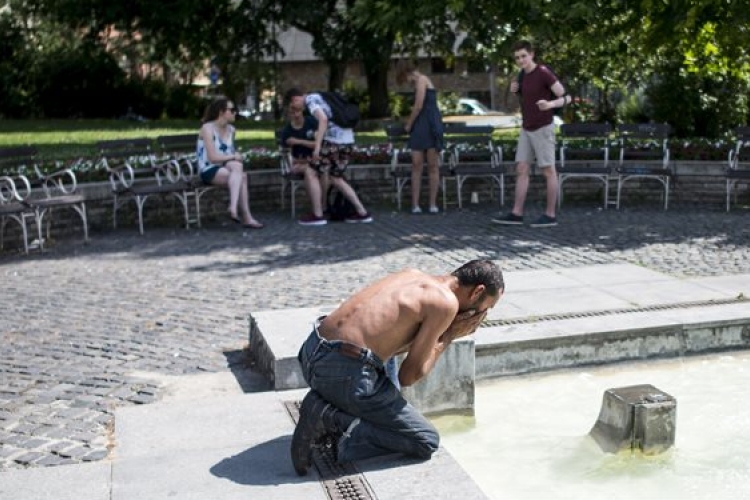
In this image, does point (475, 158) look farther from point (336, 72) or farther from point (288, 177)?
point (336, 72)

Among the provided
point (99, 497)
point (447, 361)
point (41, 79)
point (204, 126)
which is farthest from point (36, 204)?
point (41, 79)

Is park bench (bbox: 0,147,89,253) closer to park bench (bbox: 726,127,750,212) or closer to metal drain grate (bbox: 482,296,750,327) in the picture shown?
metal drain grate (bbox: 482,296,750,327)

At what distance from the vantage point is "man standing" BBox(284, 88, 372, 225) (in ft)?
41.1

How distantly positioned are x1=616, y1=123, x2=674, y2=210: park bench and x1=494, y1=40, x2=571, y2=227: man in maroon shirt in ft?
6.39

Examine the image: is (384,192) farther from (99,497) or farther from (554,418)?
(99,497)

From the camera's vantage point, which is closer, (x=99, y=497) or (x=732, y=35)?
(x=99, y=497)

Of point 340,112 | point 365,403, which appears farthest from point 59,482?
point 340,112

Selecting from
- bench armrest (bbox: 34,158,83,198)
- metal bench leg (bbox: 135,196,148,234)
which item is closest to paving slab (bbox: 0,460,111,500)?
bench armrest (bbox: 34,158,83,198)

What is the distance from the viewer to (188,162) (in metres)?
13.3

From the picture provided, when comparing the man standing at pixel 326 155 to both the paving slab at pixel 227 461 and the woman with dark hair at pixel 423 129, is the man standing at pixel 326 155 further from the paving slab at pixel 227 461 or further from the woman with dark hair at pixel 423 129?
the paving slab at pixel 227 461

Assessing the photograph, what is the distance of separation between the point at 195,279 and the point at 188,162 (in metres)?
4.18

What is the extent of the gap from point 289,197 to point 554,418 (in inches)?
331

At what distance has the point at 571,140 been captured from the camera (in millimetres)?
16266

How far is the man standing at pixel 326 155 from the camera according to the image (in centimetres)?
1252
